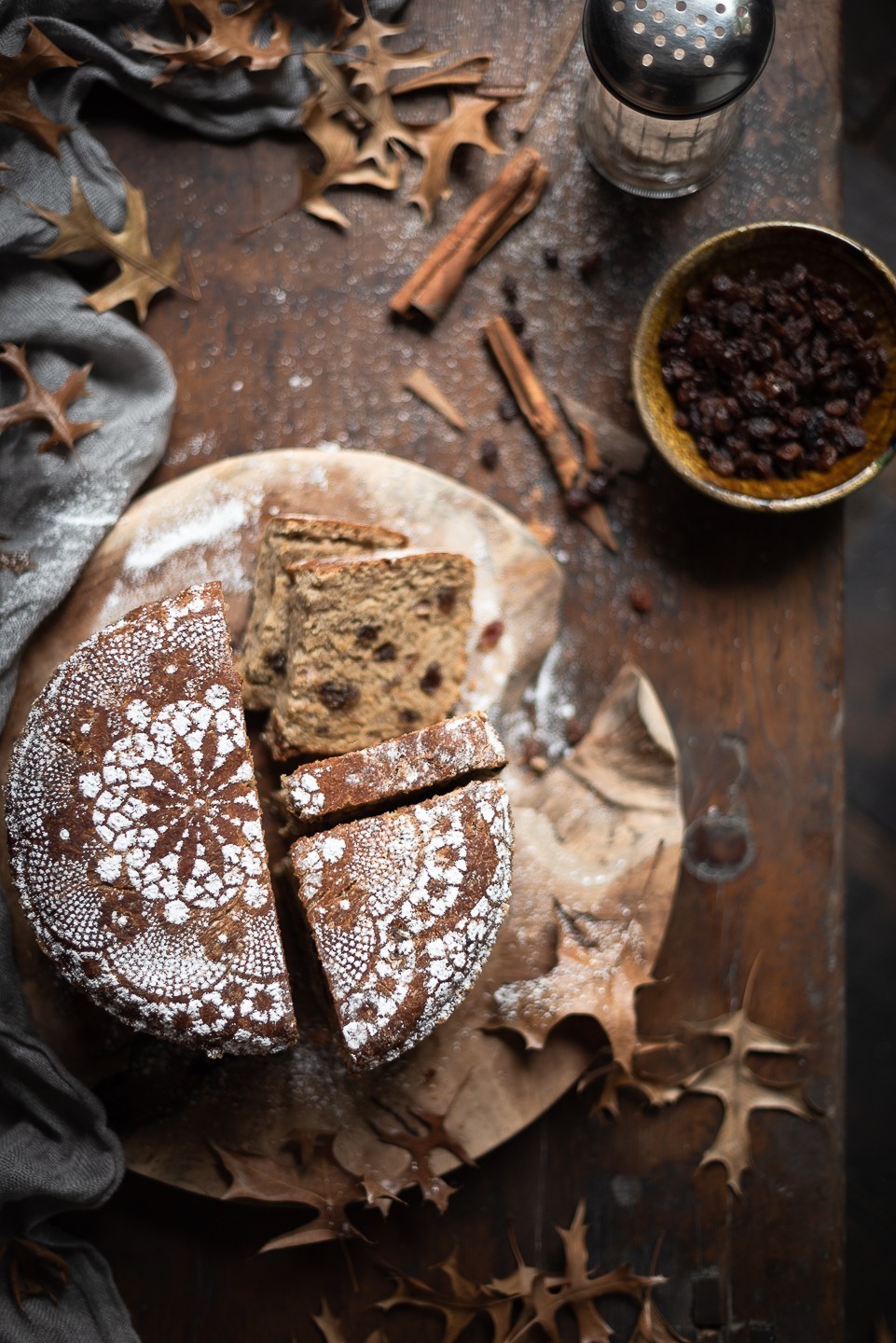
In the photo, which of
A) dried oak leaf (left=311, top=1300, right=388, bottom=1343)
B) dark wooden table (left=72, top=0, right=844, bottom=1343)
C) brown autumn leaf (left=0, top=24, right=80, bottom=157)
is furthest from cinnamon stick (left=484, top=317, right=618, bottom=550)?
dried oak leaf (left=311, top=1300, right=388, bottom=1343)

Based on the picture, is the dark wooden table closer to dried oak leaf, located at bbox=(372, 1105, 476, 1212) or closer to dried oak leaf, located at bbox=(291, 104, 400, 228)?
dried oak leaf, located at bbox=(291, 104, 400, 228)

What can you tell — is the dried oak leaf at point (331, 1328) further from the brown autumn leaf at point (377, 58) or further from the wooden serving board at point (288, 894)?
the brown autumn leaf at point (377, 58)

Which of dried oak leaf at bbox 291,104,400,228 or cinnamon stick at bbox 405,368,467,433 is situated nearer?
dried oak leaf at bbox 291,104,400,228

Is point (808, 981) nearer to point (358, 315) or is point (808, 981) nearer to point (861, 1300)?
point (861, 1300)

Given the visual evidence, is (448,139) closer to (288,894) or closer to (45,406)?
(45,406)

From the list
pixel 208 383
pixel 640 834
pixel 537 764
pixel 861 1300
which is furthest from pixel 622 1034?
pixel 208 383

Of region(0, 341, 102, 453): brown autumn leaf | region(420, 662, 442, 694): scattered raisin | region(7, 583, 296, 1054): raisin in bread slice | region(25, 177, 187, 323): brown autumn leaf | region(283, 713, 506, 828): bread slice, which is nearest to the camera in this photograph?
region(7, 583, 296, 1054): raisin in bread slice
